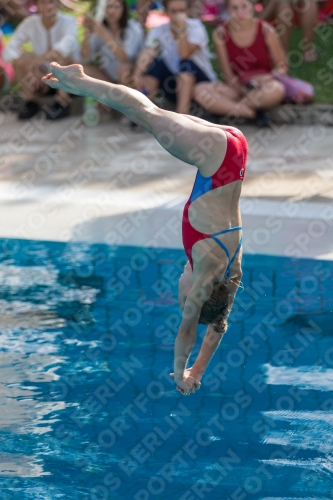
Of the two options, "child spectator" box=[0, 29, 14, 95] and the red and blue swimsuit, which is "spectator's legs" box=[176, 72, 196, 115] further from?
the red and blue swimsuit

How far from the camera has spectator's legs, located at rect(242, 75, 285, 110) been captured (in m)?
9.35

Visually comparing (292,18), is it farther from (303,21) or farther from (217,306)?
(217,306)

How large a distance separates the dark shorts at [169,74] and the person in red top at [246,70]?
16 cm

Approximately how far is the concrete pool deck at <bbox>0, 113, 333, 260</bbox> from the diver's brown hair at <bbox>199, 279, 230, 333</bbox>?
256cm

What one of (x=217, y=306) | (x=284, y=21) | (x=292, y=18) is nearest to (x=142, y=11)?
(x=284, y=21)

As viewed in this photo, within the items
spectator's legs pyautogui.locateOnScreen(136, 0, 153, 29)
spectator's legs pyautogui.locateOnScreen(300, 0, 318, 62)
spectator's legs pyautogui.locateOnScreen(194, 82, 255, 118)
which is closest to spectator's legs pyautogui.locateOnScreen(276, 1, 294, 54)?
spectator's legs pyautogui.locateOnScreen(300, 0, 318, 62)

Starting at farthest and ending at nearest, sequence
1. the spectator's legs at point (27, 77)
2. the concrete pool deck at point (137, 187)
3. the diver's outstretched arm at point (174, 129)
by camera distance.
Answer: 1. the spectator's legs at point (27, 77)
2. the concrete pool deck at point (137, 187)
3. the diver's outstretched arm at point (174, 129)

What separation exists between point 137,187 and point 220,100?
6.84 ft

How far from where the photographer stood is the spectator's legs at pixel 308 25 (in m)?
10.4

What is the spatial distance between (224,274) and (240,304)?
2.05 meters

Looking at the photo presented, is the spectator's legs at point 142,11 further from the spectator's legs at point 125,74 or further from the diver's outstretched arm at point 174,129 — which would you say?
the diver's outstretched arm at point 174,129

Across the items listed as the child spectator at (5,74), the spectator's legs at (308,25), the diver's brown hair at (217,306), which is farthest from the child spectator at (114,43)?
the diver's brown hair at (217,306)

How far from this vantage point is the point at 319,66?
416 inches

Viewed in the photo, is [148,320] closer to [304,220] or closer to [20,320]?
[20,320]
